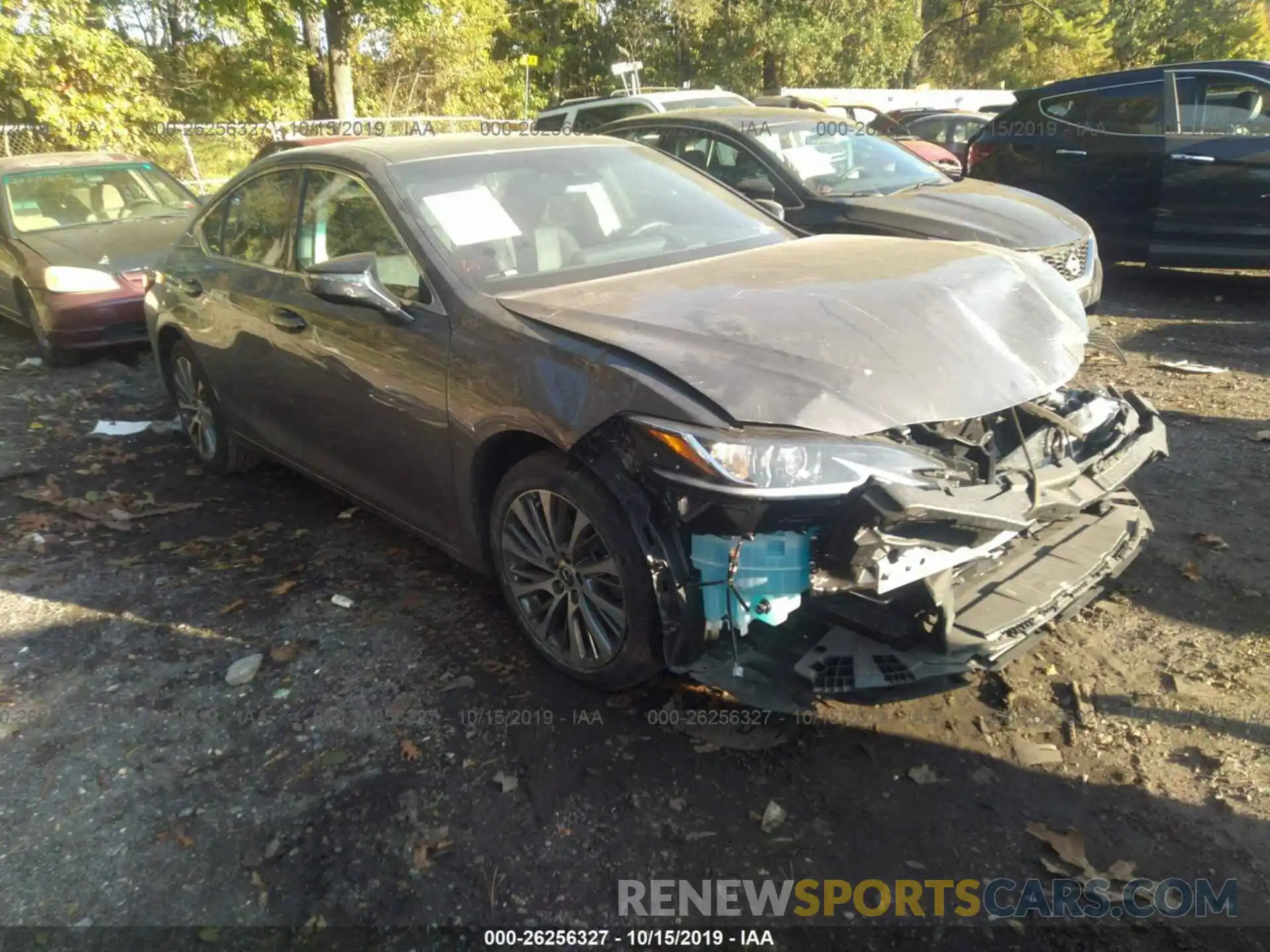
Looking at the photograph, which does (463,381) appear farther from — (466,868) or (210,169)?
(210,169)

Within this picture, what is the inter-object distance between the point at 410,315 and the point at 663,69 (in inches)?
1070

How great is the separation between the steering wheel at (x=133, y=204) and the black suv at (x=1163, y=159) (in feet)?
27.7

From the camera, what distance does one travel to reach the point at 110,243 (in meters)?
8.01

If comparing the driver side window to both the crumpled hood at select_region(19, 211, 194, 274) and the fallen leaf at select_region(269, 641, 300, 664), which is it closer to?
the fallen leaf at select_region(269, 641, 300, 664)

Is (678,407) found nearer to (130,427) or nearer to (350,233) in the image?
(350,233)

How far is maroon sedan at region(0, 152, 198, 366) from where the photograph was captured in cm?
755

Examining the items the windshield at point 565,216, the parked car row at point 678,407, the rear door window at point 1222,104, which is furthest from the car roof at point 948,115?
the windshield at point 565,216

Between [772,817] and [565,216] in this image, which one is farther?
[565,216]

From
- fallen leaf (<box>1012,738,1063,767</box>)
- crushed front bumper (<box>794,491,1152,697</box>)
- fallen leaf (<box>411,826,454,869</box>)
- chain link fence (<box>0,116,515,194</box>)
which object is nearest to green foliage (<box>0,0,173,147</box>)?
chain link fence (<box>0,116,515,194</box>)

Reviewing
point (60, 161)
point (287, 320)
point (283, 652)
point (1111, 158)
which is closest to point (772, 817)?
point (283, 652)

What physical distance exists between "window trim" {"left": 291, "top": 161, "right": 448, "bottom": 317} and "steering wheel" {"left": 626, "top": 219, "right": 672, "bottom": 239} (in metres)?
0.91

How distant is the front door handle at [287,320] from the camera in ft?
13.3

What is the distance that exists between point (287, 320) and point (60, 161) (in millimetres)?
6286

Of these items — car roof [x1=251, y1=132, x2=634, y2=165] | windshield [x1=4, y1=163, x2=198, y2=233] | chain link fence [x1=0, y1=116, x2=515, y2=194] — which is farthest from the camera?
chain link fence [x1=0, y1=116, x2=515, y2=194]
